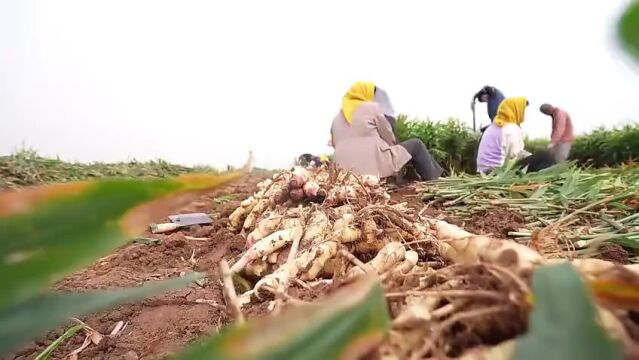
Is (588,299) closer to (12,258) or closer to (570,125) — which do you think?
(12,258)

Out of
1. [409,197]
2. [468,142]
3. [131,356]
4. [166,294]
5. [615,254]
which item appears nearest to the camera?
[131,356]

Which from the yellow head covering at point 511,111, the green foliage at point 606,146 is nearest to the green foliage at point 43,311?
the yellow head covering at point 511,111

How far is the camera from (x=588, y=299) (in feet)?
1.40

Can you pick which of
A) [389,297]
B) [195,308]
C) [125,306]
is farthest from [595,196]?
[389,297]

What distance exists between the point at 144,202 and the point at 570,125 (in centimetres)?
624

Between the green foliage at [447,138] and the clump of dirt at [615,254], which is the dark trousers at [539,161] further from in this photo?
the clump of dirt at [615,254]

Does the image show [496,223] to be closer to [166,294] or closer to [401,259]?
[401,259]

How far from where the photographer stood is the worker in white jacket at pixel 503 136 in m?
5.23

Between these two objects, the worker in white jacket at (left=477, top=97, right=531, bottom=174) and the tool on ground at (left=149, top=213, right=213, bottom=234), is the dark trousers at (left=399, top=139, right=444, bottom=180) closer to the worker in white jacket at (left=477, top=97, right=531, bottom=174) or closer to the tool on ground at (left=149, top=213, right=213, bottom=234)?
the worker in white jacket at (left=477, top=97, right=531, bottom=174)

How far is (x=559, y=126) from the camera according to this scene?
6.02m

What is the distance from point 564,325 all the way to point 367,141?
3.99 metres

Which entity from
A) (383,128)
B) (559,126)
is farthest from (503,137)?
(383,128)

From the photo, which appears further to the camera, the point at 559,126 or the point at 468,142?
the point at 468,142

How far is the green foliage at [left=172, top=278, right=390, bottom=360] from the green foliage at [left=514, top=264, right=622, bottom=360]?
0.34ft
